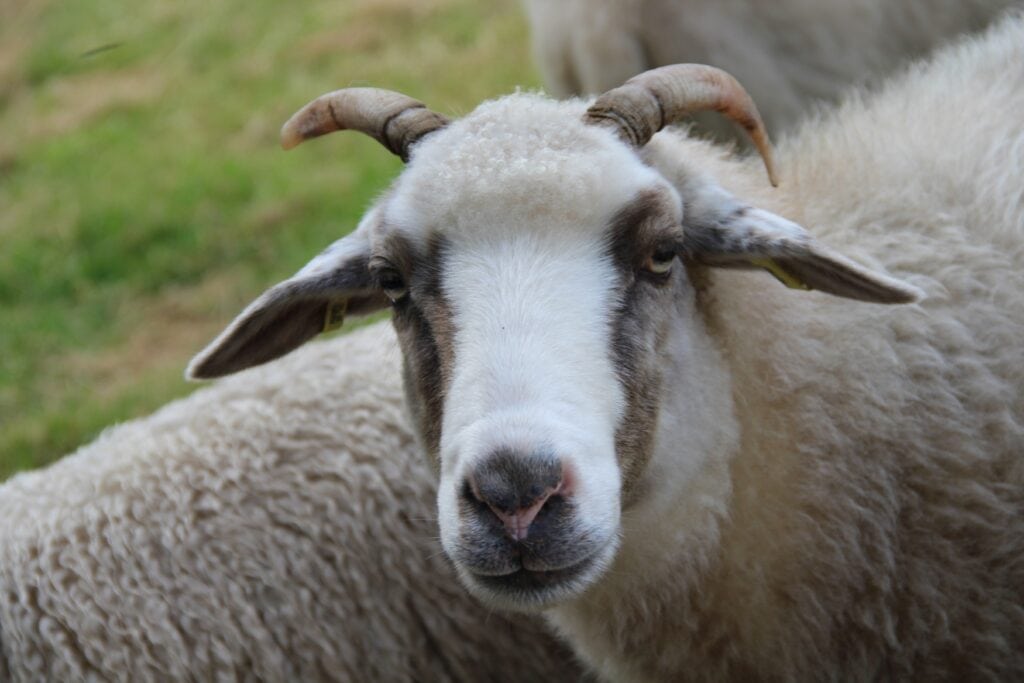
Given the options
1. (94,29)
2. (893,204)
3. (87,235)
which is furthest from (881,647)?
(94,29)

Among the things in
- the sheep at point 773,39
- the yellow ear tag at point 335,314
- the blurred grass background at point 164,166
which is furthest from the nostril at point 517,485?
the blurred grass background at point 164,166

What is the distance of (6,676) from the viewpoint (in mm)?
3924

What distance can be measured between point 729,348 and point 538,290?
0.66 metres

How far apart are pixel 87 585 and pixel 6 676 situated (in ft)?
1.07

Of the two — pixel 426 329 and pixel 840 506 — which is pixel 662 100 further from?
pixel 840 506

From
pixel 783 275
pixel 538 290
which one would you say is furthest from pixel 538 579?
pixel 783 275

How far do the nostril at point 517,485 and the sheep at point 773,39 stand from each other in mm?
2890

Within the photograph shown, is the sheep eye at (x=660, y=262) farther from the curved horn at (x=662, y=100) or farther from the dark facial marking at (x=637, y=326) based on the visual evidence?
the curved horn at (x=662, y=100)

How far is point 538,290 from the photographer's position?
2.99m

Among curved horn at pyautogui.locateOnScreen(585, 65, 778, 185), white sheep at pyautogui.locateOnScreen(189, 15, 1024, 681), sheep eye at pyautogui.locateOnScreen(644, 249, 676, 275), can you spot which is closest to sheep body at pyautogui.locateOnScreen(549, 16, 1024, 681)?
white sheep at pyautogui.locateOnScreen(189, 15, 1024, 681)

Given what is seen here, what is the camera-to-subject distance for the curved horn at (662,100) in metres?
3.28

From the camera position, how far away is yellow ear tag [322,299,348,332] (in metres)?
3.68

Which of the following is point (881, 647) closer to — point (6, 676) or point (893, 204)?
point (893, 204)

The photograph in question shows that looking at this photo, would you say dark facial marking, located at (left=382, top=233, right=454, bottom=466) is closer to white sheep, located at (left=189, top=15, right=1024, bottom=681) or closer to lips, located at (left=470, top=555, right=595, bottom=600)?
white sheep, located at (left=189, top=15, right=1024, bottom=681)
